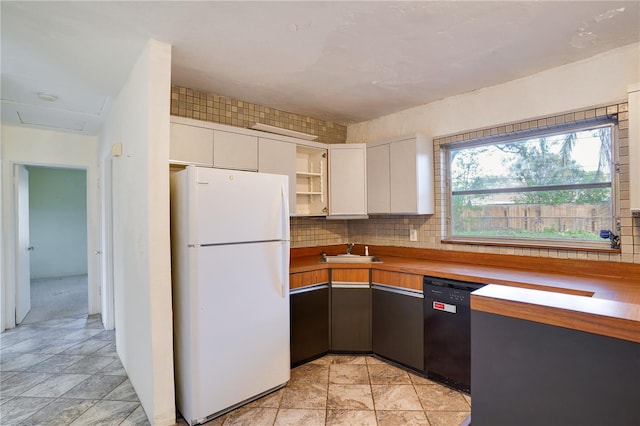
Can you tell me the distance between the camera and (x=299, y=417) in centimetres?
209

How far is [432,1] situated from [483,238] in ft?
6.72

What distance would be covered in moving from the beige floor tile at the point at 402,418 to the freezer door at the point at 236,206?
1.32 meters

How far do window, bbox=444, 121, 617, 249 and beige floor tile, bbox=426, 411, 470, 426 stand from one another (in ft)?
4.61

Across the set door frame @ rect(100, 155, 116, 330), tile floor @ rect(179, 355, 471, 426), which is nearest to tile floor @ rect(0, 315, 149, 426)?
door frame @ rect(100, 155, 116, 330)

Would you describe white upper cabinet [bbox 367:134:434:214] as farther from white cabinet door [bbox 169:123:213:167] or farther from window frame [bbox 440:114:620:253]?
white cabinet door [bbox 169:123:213:167]

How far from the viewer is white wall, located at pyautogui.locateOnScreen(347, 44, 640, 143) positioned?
2.18 metres

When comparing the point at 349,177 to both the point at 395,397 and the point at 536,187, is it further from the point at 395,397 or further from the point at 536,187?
the point at 395,397

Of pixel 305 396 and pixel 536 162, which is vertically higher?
pixel 536 162

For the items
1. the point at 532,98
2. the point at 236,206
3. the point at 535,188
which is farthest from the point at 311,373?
the point at 532,98

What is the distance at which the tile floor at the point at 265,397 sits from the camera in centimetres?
209

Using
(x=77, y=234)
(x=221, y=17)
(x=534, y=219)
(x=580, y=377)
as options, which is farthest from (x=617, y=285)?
(x=77, y=234)

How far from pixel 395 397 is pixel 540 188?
1977 millimetres

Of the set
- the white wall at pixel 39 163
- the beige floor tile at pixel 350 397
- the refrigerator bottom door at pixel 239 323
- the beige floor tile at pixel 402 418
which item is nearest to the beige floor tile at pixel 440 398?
the beige floor tile at pixel 402 418

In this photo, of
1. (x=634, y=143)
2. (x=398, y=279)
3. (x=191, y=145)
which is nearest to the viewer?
(x=634, y=143)
